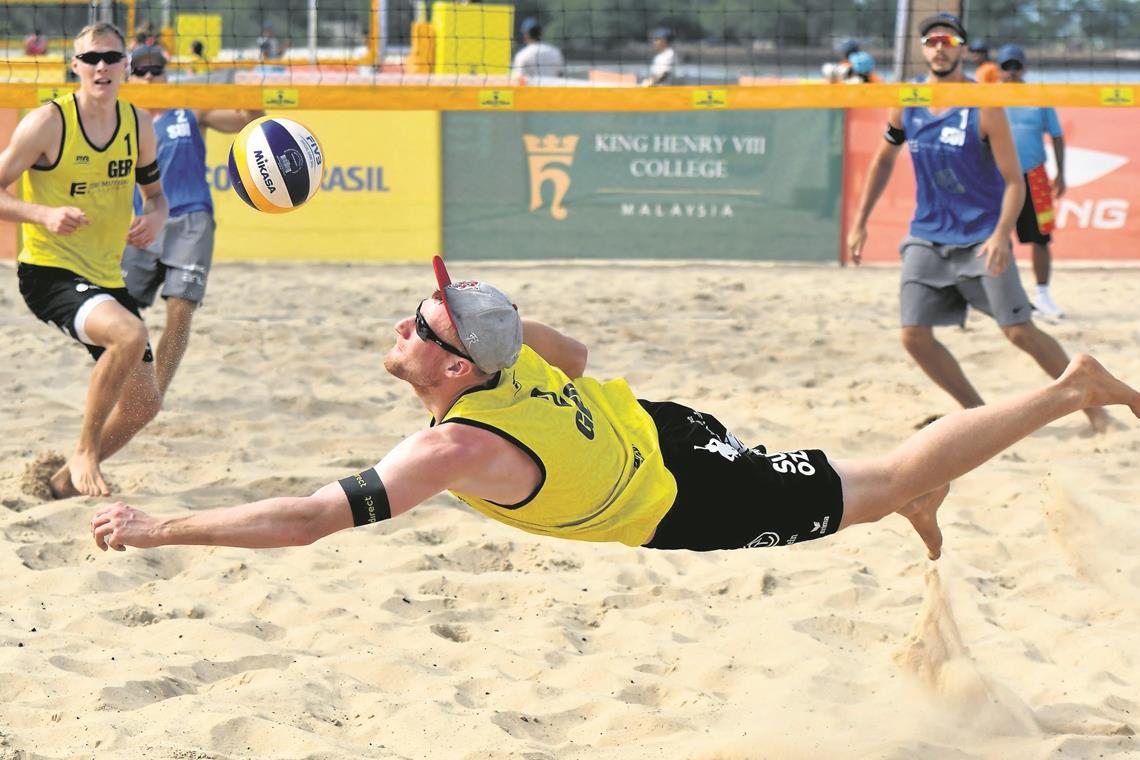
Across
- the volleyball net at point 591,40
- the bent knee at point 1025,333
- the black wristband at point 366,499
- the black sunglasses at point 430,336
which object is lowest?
the bent knee at point 1025,333

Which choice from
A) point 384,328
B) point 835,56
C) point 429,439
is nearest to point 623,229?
point 384,328

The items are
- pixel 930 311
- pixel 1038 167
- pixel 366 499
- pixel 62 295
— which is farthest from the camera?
pixel 1038 167

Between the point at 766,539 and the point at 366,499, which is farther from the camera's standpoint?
the point at 766,539

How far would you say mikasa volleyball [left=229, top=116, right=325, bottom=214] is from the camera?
4359 millimetres

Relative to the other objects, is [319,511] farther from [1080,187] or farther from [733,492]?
[1080,187]

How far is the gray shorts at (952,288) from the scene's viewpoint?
213 inches

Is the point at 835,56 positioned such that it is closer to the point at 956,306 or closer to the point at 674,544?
the point at 956,306

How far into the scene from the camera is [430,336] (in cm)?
287

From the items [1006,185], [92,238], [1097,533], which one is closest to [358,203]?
[92,238]

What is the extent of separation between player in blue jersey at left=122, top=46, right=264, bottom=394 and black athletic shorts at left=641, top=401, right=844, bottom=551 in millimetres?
3070

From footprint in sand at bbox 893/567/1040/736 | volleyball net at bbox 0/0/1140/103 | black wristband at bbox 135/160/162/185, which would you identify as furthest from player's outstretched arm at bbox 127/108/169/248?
footprint in sand at bbox 893/567/1040/736

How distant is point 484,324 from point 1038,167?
6.11m

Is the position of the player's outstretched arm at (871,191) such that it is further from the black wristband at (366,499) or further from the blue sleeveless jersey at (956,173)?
the black wristband at (366,499)

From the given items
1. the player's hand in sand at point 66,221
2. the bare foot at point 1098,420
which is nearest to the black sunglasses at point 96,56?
the player's hand in sand at point 66,221
